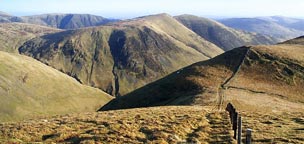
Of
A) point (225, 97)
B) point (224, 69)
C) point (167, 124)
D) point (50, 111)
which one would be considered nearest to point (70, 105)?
point (50, 111)

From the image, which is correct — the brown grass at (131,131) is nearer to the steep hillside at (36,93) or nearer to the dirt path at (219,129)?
the dirt path at (219,129)

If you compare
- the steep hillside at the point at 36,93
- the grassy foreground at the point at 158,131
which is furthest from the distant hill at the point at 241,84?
the steep hillside at the point at 36,93

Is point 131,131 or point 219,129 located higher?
point 131,131

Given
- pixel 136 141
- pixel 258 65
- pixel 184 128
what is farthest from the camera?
pixel 258 65

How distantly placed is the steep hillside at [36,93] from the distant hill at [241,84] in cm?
6415

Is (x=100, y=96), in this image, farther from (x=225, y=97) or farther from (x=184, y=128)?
(x=184, y=128)

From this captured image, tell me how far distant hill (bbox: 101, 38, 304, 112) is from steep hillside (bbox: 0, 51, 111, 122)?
64.2 meters

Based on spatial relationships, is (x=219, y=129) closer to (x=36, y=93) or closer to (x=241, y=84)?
(x=241, y=84)

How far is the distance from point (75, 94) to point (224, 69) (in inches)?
4184

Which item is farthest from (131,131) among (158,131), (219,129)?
(219,129)

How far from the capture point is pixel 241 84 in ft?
228

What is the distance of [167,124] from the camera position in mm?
30000

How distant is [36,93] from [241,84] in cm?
11016

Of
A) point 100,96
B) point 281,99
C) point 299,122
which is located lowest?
point 100,96
